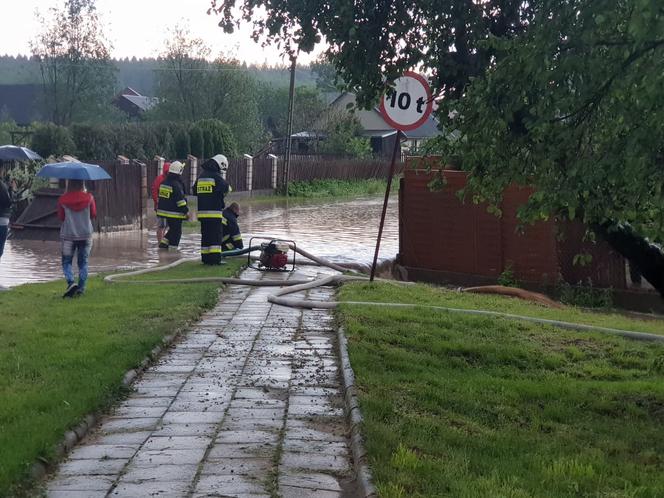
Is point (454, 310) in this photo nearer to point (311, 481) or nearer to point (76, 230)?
point (76, 230)

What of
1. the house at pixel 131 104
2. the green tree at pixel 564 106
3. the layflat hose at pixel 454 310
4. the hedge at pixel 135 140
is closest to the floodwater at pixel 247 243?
the layflat hose at pixel 454 310

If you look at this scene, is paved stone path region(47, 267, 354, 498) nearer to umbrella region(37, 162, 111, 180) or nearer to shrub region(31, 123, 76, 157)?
umbrella region(37, 162, 111, 180)

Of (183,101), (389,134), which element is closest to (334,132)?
(183,101)

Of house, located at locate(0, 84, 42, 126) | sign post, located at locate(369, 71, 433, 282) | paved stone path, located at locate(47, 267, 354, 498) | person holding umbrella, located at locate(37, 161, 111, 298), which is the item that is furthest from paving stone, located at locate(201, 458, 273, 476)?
house, located at locate(0, 84, 42, 126)

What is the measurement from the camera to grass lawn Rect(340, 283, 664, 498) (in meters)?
4.85

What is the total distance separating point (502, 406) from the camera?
6.47 metres

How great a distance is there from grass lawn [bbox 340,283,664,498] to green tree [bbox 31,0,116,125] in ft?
150

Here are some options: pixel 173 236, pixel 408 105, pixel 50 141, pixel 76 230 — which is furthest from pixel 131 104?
pixel 408 105

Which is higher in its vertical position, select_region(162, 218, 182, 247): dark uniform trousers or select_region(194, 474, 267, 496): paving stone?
select_region(194, 474, 267, 496): paving stone

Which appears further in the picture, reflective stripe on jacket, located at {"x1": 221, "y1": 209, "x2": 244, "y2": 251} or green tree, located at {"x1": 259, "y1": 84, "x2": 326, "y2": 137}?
green tree, located at {"x1": 259, "y1": 84, "x2": 326, "y2": 137}

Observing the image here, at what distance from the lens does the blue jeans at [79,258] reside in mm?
11242

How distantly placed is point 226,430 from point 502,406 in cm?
192

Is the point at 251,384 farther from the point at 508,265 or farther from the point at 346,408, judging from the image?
the point at 508,265

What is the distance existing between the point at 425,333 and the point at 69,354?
3.24 metres
